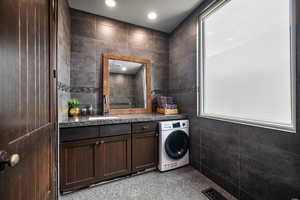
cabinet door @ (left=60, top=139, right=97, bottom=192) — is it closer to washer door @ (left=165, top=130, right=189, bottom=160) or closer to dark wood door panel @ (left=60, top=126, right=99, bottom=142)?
dark wood door panel @ (left=60, top=126, right=99, bottom=142)

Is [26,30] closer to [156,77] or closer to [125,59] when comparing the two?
[125,59]

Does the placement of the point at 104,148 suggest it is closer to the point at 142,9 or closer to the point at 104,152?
the point at 104,152

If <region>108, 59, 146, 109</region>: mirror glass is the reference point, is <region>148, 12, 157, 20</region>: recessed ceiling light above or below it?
above

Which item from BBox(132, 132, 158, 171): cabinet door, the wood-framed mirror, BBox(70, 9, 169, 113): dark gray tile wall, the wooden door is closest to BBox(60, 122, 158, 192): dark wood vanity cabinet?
BBox(132, 132, 158, 171): cabinet door

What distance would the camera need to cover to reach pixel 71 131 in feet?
5.14

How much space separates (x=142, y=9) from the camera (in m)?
2.15

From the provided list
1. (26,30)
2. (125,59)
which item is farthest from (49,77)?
(125,59)

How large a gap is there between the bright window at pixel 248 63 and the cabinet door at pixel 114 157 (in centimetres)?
134

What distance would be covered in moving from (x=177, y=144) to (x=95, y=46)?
229cm

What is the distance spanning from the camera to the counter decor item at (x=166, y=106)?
2385 mm

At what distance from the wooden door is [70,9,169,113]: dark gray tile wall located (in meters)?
1.15

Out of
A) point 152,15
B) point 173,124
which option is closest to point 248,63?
point 173,124

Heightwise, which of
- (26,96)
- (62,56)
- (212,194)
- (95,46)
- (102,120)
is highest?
(95,46)

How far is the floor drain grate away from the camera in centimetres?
153
